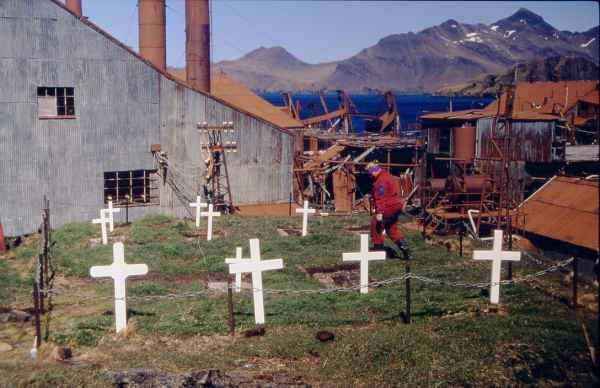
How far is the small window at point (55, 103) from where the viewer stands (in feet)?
77.8

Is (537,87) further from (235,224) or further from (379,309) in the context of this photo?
(379,309)

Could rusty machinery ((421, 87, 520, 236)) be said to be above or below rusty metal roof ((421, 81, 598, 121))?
below

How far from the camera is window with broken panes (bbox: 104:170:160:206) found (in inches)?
993

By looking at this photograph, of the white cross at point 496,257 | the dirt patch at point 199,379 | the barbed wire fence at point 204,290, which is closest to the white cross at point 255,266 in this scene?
the barbed wire fence at point 204,290

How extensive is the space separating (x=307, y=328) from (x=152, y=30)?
25.8 meters

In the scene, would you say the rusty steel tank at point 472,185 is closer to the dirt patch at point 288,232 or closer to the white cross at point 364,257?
the dirt patch at point 288,232

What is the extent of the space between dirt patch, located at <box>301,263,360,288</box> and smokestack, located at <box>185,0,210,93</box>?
1967 cm

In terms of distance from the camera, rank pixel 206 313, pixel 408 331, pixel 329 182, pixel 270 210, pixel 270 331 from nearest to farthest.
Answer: pixel 408 331, pixel 270 331, pixel 206 313, pixel 270 210, pixel 329 182

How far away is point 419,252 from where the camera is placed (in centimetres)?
1833

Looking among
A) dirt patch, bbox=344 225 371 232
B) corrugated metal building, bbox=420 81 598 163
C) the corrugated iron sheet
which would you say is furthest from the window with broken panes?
the corrugated iron sheet

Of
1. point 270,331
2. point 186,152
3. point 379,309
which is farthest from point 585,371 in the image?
point 186,152

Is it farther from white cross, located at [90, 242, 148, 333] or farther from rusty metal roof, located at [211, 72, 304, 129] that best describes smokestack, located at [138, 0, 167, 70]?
white cross, located at [90, 242, 148, 333]

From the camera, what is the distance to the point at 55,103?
23.9 meters

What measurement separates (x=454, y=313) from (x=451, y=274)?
343 centimetres
